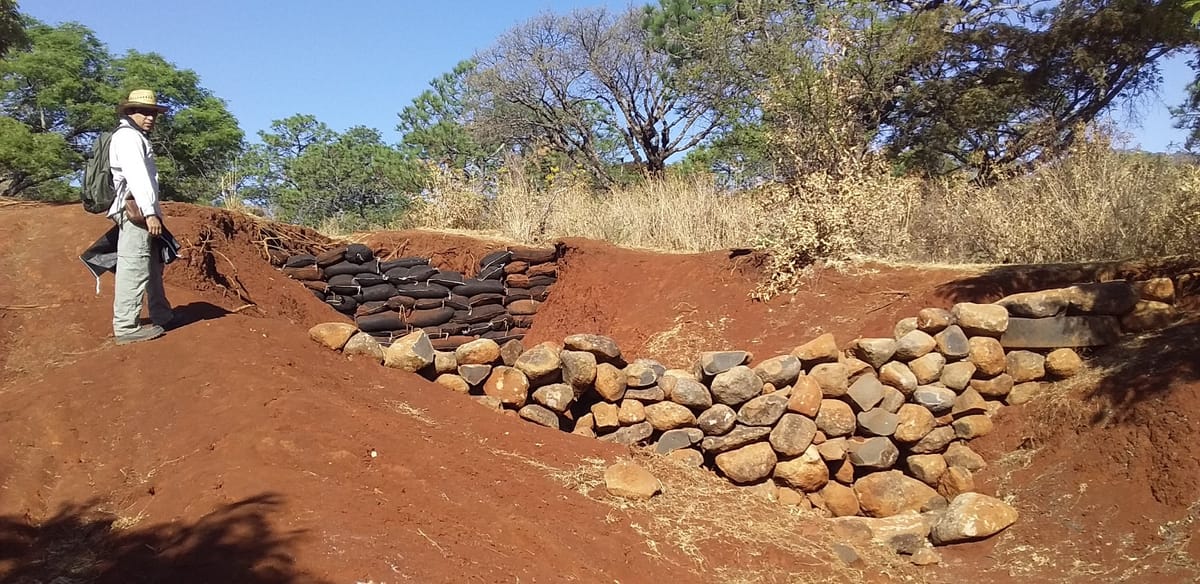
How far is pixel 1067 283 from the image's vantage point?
704 centimetres

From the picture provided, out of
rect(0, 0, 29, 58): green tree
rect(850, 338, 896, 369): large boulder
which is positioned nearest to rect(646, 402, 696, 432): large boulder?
rect(850, 338, 896, 369): large boulder

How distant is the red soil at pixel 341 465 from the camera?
11.0 ft

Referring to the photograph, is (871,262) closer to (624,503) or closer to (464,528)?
(624,503)

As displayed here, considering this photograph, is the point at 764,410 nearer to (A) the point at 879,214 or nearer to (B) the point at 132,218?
(A) the point at 879,214

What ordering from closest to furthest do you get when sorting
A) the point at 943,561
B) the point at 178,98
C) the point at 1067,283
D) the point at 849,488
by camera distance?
the point at 943,561 < the point at 849,488 < the point at 1067,283 < the point at 178,98

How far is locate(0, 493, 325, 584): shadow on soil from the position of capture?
302cm

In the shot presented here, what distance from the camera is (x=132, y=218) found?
206 inches

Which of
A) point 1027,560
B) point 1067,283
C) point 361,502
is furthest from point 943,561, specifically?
point 361,502

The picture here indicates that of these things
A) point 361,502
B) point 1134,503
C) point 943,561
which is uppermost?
point 361,502

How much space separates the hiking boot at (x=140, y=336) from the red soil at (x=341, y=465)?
9cm

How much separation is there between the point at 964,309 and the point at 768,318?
2.07 meters

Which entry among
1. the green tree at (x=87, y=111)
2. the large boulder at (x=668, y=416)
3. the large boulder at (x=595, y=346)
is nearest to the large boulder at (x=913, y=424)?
the large boulder at (x=668, y=416)

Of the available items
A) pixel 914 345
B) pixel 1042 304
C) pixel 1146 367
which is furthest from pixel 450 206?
pixel 1146 367

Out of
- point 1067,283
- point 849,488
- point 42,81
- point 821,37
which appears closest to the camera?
point 849,488
